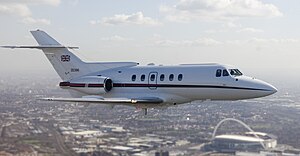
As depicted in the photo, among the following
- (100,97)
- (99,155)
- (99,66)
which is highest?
(99,66)

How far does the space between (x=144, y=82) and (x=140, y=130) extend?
26523 mm

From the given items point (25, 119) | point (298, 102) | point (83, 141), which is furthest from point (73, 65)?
point (298, 102)

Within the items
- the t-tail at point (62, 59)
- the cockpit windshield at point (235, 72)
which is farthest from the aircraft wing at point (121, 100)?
the t-tail at point (62, 59)

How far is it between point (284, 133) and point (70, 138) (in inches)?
784

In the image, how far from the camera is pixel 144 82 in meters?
18.3

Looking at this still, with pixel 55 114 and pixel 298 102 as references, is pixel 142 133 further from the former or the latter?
pixel 298 102

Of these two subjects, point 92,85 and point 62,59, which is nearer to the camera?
point 92,85

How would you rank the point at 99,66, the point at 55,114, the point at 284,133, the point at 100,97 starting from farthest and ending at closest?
1. the point at 55,114
2. the point at 284,133
3. the point at 99,66
4. the point at 100,97

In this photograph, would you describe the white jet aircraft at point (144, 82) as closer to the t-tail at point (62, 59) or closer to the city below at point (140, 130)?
the t-tail at point (62, 59)

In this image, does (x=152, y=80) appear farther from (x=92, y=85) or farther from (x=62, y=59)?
(x=62, y=59)

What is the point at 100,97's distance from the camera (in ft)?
61.3

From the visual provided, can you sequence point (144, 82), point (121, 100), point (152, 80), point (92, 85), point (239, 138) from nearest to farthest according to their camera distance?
point (121, 100)
point (152, 80)
point (144, 82)
point (92, 85)
point (239, 138)

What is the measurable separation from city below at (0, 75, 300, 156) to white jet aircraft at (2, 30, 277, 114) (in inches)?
361

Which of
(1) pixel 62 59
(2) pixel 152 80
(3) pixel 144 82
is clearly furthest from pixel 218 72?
(1) pixel 62 59
